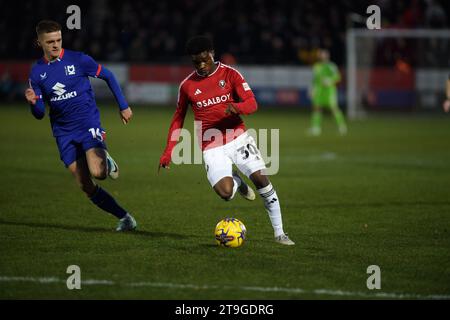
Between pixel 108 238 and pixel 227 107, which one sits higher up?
pixel 227 107

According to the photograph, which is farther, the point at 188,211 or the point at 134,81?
the point at 134,81

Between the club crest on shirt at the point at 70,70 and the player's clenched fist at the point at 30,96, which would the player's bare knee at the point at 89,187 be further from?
the club crest on shirt at the point at 70,70

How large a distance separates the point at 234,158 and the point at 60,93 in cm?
223

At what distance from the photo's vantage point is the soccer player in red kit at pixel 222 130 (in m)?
8.81

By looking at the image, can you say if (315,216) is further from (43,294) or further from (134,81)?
(134,81)

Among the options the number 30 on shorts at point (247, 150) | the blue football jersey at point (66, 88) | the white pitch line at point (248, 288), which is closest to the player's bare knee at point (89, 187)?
the blue football jersey at point (66, 88)

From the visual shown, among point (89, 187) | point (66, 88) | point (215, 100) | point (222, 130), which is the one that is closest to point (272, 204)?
point (222, 130)

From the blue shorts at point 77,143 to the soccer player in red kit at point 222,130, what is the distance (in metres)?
0.96

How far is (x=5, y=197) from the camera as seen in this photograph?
12.5 metres

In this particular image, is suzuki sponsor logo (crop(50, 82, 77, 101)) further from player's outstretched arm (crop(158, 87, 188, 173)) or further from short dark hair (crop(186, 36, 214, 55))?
short dark hair (crop(186, 36, 214, 55))

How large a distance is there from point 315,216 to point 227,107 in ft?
9.85
